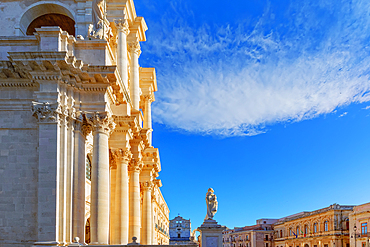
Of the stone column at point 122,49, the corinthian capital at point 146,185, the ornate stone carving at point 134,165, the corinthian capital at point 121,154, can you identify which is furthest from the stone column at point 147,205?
the stone column at point 122,49

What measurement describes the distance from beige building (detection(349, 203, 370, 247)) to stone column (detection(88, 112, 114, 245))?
62.7 m

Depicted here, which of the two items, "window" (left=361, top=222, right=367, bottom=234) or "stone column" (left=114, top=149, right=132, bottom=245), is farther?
"window" (left=361, top=222, right=367, bottom=234)

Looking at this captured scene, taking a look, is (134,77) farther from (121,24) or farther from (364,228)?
(364,228)

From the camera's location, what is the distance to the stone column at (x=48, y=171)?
1769cm

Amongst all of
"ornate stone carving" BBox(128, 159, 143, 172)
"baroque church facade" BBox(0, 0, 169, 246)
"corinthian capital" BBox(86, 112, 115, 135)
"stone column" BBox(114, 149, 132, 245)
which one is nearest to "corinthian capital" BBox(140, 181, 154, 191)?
"ornate stone carving" BBox(128, 159, 143, 172)

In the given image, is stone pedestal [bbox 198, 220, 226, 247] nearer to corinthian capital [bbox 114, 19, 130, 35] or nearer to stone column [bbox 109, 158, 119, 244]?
stone column [bbox 109, 158, 119, 244]

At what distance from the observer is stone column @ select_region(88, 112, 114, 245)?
19.4 meters

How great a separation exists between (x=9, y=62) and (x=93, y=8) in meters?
7.40

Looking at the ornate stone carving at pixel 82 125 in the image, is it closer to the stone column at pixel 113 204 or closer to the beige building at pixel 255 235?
the stone column at pixel 113 204

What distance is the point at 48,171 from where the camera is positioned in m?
18.4

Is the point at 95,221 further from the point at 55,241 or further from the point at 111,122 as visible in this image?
the point at 111,122

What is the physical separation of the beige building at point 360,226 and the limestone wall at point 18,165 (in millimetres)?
65410

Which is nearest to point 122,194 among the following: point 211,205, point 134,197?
point 134,197

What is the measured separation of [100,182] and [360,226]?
2635 inches
